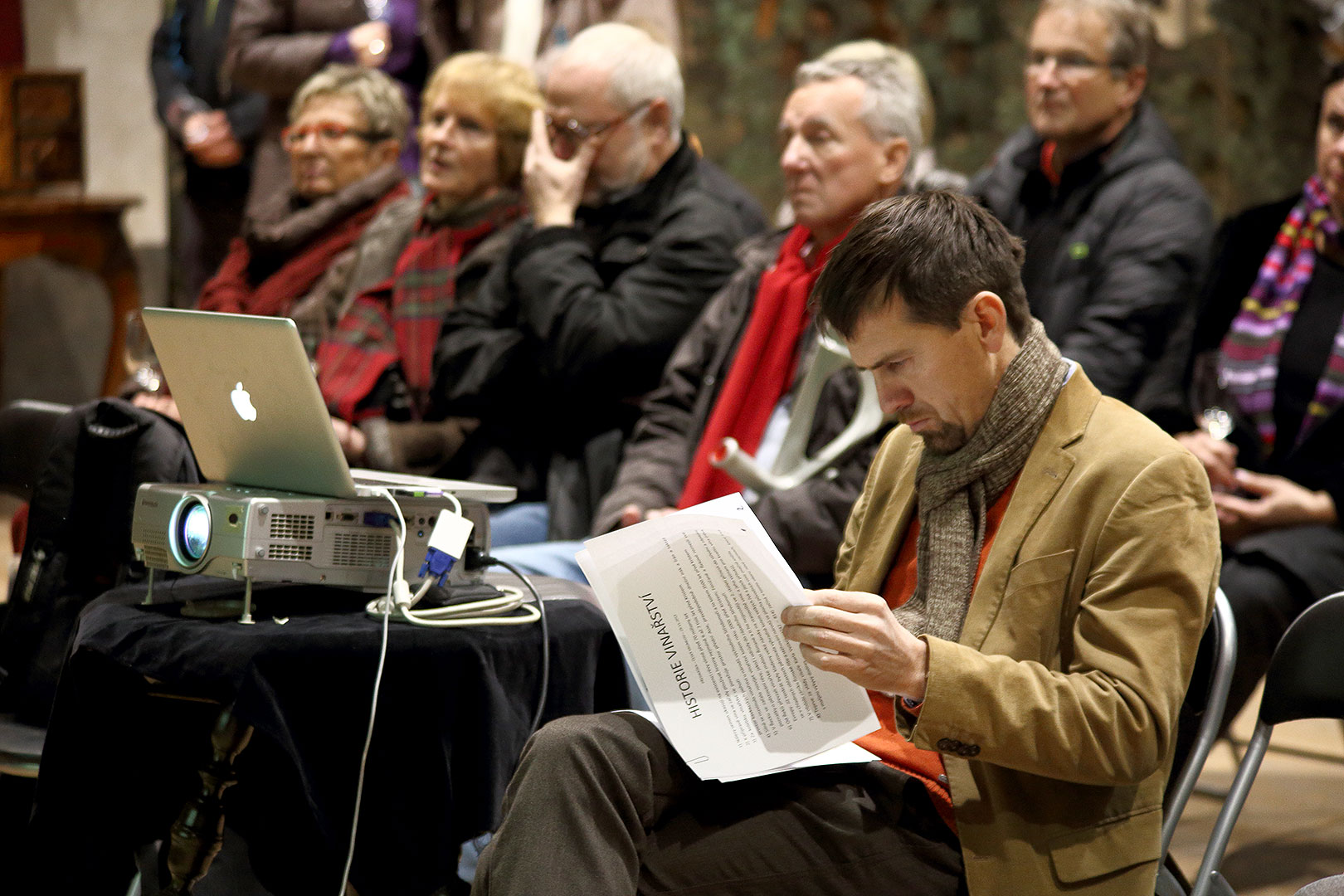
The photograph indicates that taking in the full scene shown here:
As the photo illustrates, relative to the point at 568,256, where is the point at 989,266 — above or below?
above

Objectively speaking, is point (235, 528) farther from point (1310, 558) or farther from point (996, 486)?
point (1310, 558)

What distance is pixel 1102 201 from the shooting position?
3.08 metres

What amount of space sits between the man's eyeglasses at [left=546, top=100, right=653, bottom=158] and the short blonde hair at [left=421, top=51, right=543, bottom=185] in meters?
0.22

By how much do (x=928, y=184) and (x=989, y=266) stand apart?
1.52 metres

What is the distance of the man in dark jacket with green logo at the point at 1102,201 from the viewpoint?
9.64 ft

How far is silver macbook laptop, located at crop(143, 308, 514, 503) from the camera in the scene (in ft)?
6.03

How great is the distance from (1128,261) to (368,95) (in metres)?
2.10

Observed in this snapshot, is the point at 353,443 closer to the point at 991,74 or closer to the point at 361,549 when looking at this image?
the point at 361,549

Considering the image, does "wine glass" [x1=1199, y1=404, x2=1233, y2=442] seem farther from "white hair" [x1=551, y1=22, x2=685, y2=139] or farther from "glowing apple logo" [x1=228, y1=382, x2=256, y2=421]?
"glowing apple logo" [x1=228, y1=382, x2=256, y2=421]

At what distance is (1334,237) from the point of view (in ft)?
9.48

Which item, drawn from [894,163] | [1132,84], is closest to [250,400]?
[894,163]

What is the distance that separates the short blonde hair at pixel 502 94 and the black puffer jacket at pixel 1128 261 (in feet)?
4.09

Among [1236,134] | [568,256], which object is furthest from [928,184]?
[1236,134]

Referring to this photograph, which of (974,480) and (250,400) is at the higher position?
(974,480)
